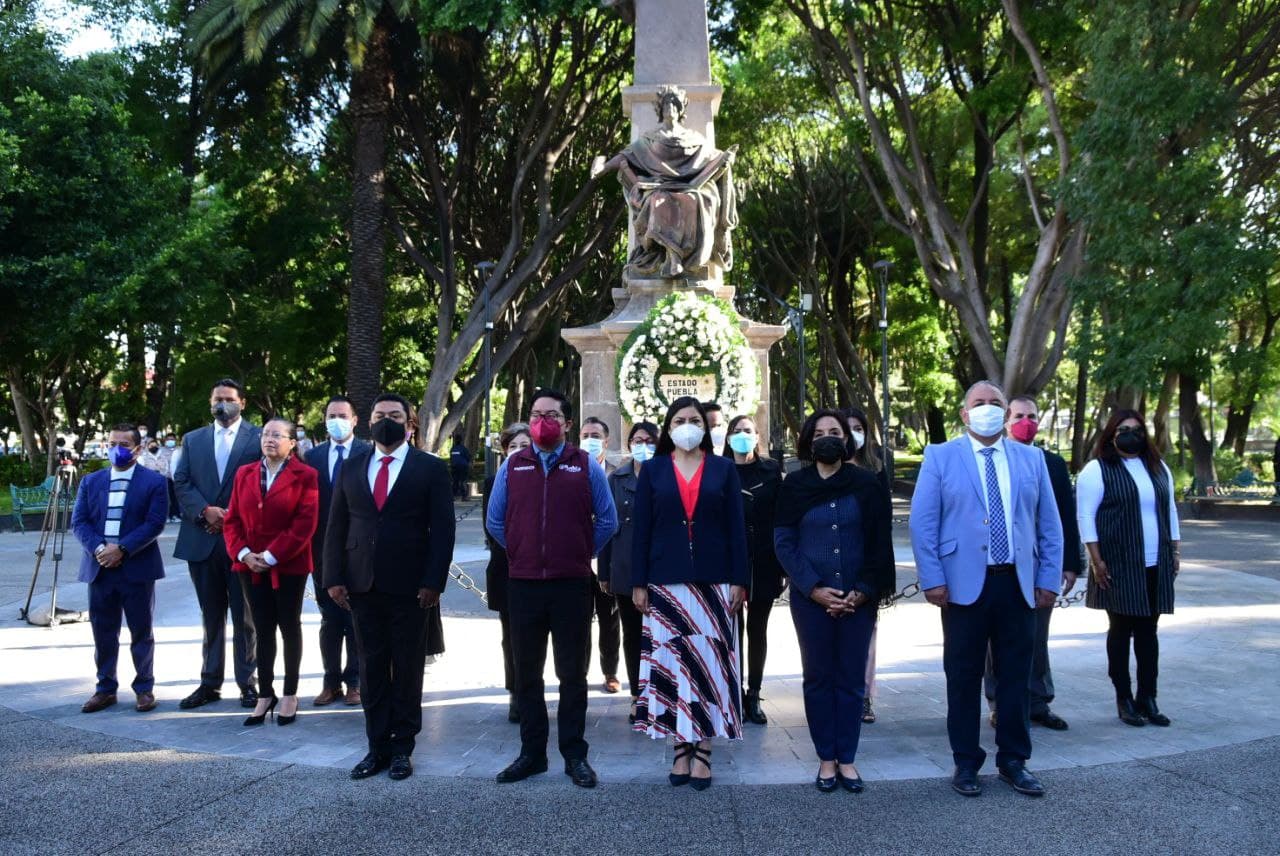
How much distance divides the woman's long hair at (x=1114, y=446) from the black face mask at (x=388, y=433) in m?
4.23

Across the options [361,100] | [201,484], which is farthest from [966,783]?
[361,100]

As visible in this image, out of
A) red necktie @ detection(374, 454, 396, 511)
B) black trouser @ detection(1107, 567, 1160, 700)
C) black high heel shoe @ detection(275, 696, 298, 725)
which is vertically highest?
red necktie @ detection(374, 454, 396, 511)

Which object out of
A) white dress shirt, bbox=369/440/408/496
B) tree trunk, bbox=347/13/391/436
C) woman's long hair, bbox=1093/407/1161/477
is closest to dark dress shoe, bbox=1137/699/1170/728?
woman's long hair, bbox=1093/407/1161/477

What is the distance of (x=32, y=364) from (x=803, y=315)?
21.0m

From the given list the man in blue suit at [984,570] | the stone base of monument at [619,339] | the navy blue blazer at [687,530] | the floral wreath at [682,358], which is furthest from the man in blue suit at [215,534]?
the stone base of monument at [619,339]

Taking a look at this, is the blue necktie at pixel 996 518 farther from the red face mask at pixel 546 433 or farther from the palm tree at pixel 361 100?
the palm tree at pixel 361 100

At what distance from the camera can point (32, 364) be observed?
2838cm

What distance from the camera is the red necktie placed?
608cm

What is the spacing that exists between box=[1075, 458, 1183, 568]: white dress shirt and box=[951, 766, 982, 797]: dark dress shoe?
2035mm

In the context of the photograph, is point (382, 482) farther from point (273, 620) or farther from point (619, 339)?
point (619, 339)

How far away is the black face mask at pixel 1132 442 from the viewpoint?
707cm

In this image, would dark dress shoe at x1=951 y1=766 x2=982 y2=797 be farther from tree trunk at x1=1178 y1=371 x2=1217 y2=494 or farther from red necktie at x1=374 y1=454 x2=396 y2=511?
tree trunk at x1=1178 y1=371 x2=1217 y2=494

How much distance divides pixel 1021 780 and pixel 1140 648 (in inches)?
74.2

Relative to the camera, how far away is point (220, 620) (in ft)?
25.1
